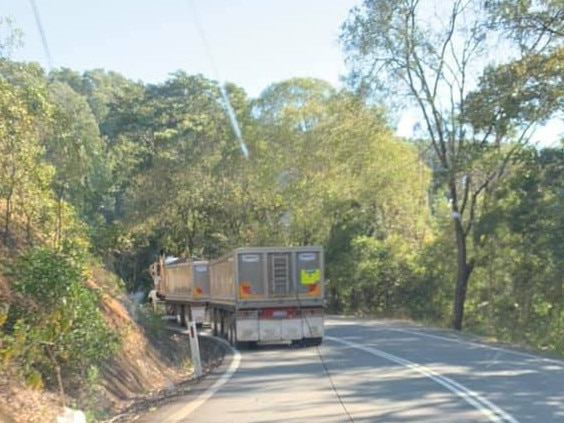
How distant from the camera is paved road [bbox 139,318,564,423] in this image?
1048 centimetres

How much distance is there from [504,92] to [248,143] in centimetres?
2644

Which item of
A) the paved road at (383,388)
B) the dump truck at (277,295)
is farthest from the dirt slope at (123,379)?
the dump truck at (277,295)

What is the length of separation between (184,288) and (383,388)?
2409 centimetres

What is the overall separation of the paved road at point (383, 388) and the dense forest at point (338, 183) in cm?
284

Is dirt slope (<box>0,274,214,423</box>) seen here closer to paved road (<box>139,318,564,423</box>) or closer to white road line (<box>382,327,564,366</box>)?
paved road (<box>139,318,564,423</box>)

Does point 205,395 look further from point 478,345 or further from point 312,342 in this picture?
point 478,345

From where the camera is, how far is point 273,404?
11.7 m

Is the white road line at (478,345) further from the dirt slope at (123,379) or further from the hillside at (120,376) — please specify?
the dirt slope at (123,379)

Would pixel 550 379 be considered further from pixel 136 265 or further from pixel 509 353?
pixel 136 265

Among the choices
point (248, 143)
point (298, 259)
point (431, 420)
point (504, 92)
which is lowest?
point (431, 420)

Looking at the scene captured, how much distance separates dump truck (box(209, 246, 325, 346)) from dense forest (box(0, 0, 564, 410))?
4.55 metres

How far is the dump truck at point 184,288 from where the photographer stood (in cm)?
3153

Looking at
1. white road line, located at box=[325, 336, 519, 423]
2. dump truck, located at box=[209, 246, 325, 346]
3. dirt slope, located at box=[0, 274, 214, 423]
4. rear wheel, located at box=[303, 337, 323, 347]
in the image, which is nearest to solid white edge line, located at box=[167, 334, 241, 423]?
dirt slope, located at box=[0, 274, 214, 423]

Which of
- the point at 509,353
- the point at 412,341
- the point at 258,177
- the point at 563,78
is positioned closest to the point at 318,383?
the point at 509,353
